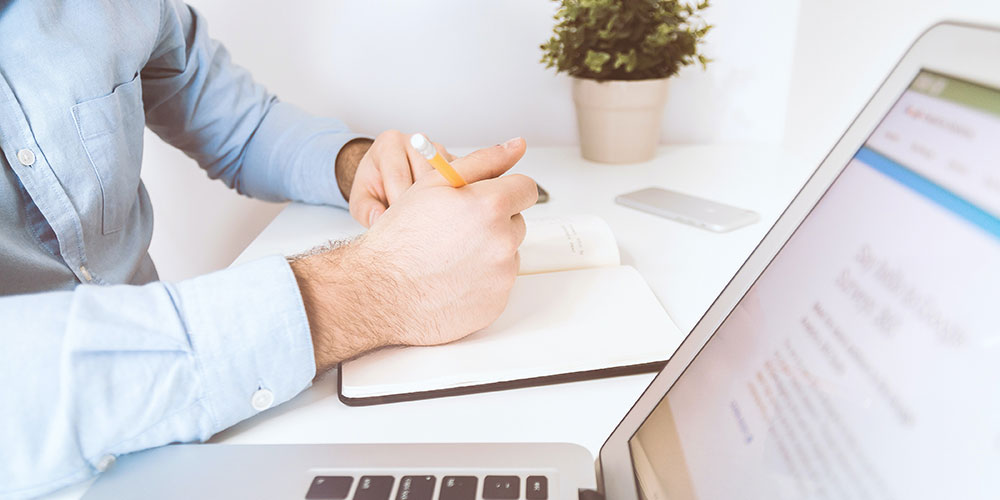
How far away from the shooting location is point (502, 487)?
12.6 inches

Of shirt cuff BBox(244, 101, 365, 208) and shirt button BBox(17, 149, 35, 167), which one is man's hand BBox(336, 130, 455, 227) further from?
shirt button BBox(17, 149, 35, 167)

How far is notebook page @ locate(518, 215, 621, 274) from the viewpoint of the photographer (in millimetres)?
601

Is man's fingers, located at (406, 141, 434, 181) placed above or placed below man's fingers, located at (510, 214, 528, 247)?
below

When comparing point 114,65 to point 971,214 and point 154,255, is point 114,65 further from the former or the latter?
point 971,214

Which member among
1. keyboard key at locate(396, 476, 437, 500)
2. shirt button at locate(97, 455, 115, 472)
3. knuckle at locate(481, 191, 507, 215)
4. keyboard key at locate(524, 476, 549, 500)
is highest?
knuckle at locate(481, 191, 507, 215)

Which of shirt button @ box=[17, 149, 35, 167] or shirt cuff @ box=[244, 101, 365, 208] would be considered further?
shirt cuff @ box=[244, 101, 365, 208]

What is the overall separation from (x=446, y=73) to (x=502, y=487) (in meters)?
0.92

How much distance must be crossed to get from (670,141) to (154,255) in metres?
0.97

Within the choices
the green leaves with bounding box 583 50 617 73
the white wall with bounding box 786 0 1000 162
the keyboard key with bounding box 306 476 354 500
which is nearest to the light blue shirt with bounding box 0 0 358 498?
the keyboard key with bounding box 306 476 354 500

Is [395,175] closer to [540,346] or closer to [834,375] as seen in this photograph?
[540,346]

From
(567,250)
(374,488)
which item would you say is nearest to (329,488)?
(374,488)

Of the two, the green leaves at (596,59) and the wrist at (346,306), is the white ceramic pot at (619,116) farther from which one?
the wrist at (346,306)

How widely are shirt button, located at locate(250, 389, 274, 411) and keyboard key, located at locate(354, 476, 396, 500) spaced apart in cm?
12

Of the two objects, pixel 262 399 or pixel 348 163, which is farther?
pixel 348 163
